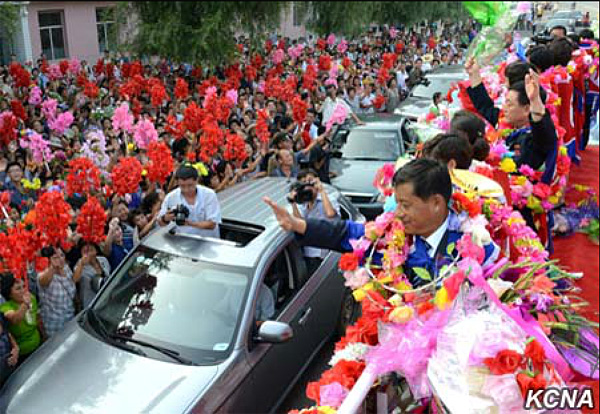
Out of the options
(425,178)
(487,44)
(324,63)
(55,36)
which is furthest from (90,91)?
(425,178)

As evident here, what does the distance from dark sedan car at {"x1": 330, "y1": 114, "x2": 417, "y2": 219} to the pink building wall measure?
3.62m

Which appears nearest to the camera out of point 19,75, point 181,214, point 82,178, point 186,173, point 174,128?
point 181,214

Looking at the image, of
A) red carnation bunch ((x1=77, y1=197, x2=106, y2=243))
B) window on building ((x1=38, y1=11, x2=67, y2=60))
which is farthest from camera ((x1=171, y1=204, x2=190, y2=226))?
window on building ((x1=38, y1=11, x2=67, y2=60))

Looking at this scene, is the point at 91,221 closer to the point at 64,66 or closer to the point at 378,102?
the point at 64,66

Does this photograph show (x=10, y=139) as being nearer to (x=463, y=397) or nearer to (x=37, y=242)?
(x=37, y=242)

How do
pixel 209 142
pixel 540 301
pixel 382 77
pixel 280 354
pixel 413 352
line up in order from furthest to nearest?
pixel 382 77 → pixel 209 142 → pixel 280 354 → pixel 540 301 → pixel 413 352

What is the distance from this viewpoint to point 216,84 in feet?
38.1

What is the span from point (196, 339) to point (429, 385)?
223 centimetres

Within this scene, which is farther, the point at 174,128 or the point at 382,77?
the point at 382,77

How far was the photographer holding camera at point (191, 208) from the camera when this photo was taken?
16.4ft

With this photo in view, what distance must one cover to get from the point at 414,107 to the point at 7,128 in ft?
24.4

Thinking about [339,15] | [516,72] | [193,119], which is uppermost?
[339,15]

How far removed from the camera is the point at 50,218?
4.63m

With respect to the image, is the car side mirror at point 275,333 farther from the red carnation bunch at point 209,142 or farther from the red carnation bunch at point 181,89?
the red carnation bunch at point 181,89
